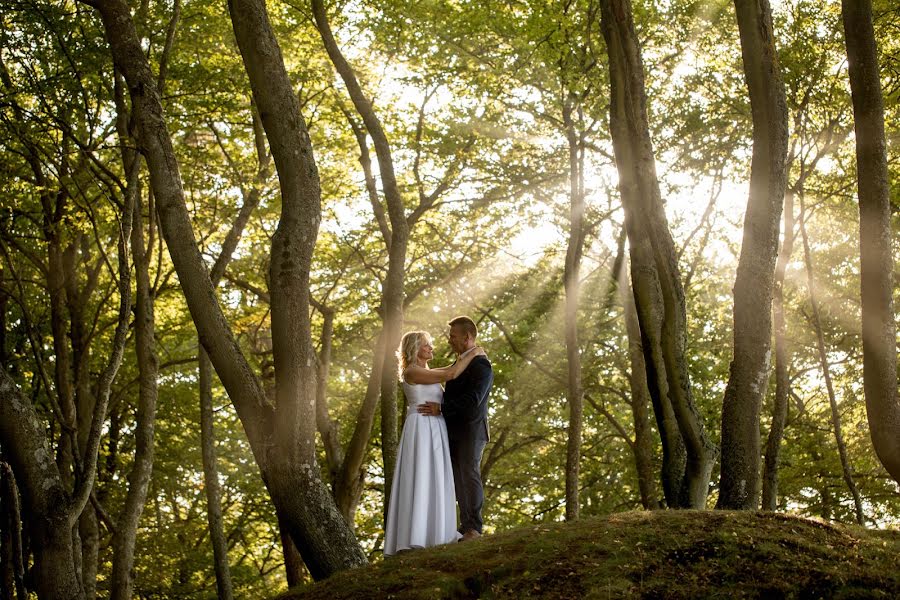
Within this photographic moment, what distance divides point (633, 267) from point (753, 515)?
9.86ft

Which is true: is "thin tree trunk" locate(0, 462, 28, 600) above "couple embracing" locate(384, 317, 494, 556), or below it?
below

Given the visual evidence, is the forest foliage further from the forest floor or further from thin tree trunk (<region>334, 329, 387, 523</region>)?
the forest floor

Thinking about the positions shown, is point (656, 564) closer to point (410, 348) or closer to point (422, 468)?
point (422, 468)

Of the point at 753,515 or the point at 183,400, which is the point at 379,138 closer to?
the point at 753,515

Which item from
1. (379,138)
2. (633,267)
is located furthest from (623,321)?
(633,267)

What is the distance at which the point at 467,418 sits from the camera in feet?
31.5

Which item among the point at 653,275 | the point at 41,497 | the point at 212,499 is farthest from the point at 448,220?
the point at 41,497

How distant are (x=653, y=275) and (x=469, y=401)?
2229 millimetres

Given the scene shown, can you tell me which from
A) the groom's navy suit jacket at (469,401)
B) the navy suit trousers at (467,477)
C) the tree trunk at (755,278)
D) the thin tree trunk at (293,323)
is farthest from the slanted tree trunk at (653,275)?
the thin tree trunk at (293,323)

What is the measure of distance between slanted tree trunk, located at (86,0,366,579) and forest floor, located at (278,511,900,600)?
1.85ft

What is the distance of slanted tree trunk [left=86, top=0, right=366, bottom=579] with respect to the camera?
26.2ft

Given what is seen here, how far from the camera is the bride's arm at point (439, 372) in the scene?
9.37 meters

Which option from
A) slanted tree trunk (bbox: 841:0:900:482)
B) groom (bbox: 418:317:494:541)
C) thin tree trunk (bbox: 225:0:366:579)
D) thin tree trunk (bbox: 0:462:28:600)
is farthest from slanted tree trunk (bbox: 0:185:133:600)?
slanted tree trunk (bbox: 841:0:900:482)

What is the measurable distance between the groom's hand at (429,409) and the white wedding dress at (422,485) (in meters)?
0.03
